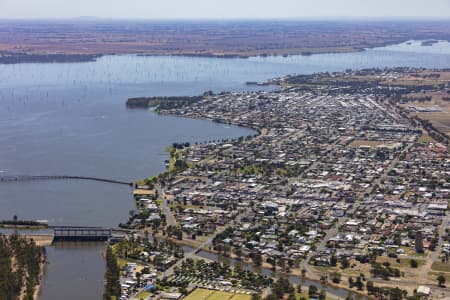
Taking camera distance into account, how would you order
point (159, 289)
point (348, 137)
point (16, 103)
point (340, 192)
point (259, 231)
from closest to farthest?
point (159, 289) → point (259, 231) → point (340, 192) → point (348, 137) → point (16, 103)

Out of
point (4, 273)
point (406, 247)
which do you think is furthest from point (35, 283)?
point (406, 247)

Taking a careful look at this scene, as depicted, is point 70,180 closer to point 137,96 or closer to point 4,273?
point 4,273

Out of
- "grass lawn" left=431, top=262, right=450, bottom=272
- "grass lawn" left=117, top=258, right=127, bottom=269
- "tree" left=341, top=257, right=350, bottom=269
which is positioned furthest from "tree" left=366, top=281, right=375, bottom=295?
"grass lawn" left=117, top=258, right=127, bottom=269

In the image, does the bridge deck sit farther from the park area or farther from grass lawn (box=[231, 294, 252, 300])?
grass lawn (box=[231, 294, 252, 300])

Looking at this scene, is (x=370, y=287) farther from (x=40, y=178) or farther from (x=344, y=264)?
(x=40, y=178)

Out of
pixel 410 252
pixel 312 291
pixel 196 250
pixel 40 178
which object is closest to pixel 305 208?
pixel 410 252
